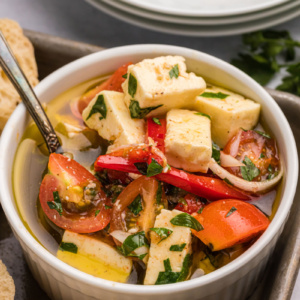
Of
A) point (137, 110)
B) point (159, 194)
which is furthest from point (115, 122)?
point (159, 194)

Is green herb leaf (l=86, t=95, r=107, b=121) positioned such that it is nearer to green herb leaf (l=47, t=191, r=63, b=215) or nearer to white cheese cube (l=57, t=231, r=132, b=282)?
green herb leaf (l=47, t=191, r=63, b=215)

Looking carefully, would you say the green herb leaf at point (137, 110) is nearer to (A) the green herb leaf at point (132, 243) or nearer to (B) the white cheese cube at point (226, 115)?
(B) the white cheese cube at point (226, 115)

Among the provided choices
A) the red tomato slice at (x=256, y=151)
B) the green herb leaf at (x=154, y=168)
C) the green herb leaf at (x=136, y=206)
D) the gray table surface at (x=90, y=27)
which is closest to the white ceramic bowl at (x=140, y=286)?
the red tomato slice at (x=256, y=151)

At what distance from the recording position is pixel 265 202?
202 centimetres

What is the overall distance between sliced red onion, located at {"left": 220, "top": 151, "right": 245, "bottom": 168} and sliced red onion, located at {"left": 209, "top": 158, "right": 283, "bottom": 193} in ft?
0.11

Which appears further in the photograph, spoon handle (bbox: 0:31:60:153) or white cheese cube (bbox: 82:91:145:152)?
spoon handle (bbox: 0:31:60:153)

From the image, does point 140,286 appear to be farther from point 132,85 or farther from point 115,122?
point 132,85

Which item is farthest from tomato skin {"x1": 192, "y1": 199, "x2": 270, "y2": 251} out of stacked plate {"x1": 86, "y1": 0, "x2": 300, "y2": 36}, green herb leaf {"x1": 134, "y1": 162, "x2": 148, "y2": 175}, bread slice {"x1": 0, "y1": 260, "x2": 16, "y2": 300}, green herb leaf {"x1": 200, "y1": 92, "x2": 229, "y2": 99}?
stacked plate {"x1": 86, "y1": 0, "x2": 300, "y2": 36}

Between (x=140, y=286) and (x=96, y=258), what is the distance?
8.8 inches

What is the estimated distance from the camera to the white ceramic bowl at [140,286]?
172 centimetres

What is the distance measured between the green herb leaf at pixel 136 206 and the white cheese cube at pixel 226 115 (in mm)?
436

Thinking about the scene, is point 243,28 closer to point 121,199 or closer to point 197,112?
point 197,112

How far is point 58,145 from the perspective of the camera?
2.17 m

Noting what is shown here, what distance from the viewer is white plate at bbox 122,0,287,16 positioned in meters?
2.61
